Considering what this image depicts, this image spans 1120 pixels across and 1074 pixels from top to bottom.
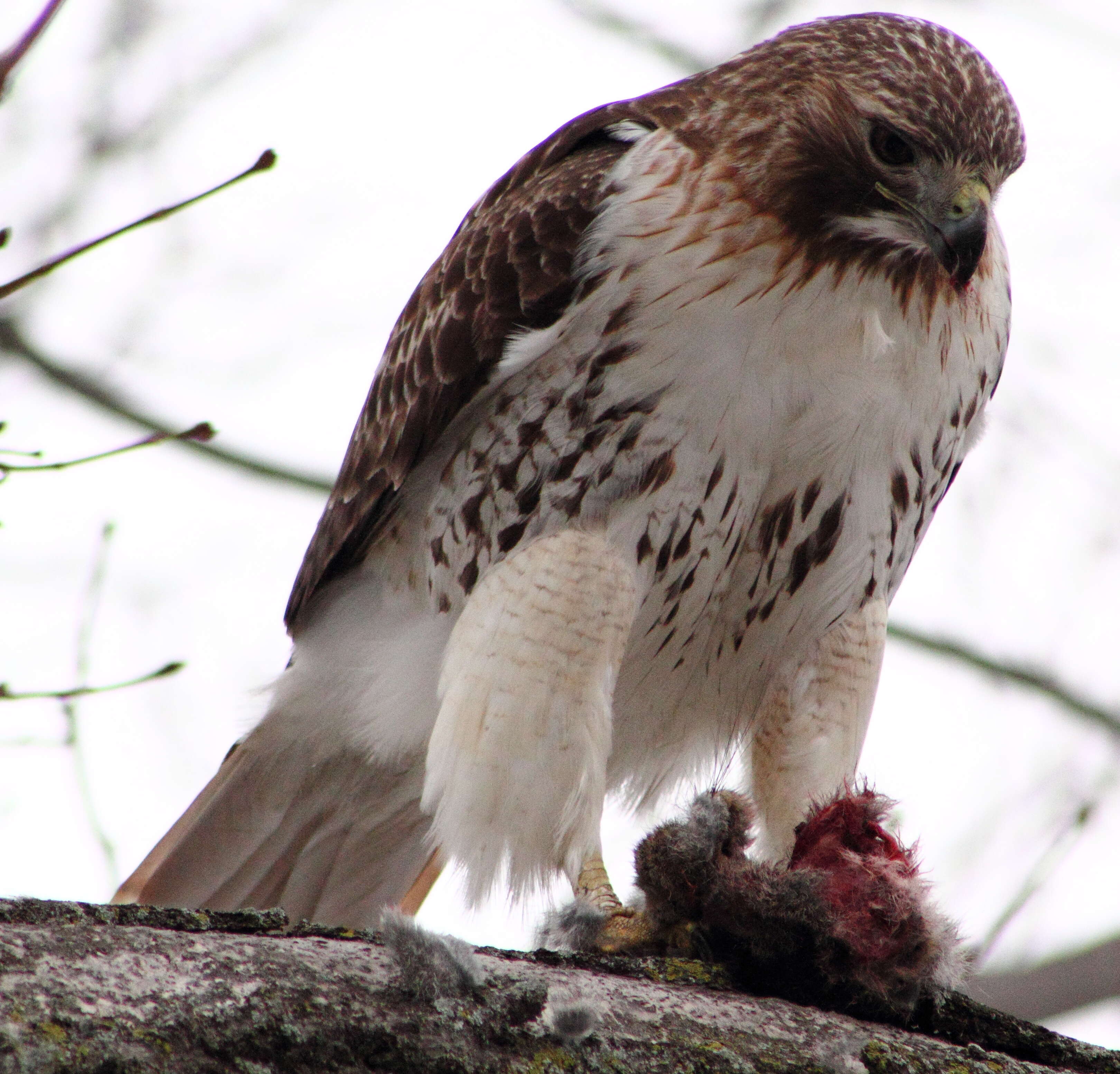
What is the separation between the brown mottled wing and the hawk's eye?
663 millimetres

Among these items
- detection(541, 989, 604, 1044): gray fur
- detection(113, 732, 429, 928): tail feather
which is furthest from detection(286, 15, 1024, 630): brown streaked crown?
detection(541, 989, 604, 1044): gray fur

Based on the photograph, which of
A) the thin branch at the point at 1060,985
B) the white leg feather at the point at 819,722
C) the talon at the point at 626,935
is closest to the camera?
the talon at the point at 626,935

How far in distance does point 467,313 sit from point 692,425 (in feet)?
2.41

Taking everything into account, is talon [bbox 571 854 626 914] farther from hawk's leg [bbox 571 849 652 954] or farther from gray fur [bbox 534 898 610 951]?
gray fur [bbox 534 898 610 951]

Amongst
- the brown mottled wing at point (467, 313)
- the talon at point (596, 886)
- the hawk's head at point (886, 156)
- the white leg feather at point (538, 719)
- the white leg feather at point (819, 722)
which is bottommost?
the talon at point (596, 886)

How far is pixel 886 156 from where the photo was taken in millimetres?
3385

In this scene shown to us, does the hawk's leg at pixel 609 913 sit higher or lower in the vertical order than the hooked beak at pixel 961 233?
lower

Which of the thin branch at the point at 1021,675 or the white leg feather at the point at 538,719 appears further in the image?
the thin branch at the point at 1021,675

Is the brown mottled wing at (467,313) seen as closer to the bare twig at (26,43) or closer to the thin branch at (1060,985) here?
the bare twig at (26,43)

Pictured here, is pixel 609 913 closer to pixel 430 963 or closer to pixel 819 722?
pixel 819 722

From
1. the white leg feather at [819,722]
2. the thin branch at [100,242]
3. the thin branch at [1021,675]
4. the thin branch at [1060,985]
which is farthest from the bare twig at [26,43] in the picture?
the thin branch at [1021,675]

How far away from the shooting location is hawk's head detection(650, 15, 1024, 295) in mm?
3330

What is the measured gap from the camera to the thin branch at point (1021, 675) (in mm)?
7090

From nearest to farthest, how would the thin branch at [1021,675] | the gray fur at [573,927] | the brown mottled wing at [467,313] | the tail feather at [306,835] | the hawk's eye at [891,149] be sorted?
the gray fur at [573,927] < the hawk's eye at [891,149] < the brown mottled wing at [467,313] < the tail feather at [306,835] < the thin branch at [1021,675]
